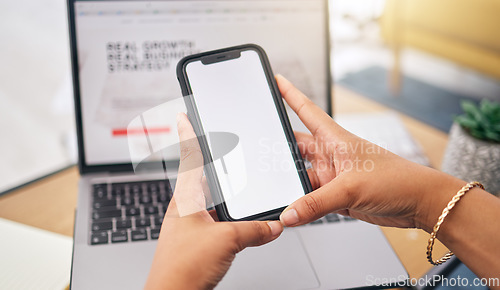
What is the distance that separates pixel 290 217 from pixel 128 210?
0.33m

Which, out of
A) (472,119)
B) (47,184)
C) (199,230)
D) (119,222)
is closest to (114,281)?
(119,222)

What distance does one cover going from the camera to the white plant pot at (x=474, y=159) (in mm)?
726

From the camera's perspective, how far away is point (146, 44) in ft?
2.57

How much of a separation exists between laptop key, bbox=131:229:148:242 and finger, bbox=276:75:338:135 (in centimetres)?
31

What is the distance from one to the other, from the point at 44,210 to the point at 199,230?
45 centimetres

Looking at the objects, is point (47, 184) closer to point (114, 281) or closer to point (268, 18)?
point (114, 281)

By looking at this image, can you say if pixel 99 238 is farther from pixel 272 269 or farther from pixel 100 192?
pixel 272 269

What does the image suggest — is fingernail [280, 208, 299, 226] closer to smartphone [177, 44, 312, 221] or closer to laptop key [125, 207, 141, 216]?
smartphone [177, 44, 312, 221]

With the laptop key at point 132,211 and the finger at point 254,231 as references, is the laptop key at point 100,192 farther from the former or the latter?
the finger at point 254,231

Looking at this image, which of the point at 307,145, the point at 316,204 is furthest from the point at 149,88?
the point at 316,204

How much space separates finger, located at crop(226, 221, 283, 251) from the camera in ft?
1.54

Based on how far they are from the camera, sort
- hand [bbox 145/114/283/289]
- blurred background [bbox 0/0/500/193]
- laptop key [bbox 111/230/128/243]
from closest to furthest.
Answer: hand [bbox 145/114/283/289] < laptop key [bbox 111/230/128/243] < blurred background [bbox 0/0/500/193]

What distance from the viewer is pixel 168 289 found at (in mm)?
438

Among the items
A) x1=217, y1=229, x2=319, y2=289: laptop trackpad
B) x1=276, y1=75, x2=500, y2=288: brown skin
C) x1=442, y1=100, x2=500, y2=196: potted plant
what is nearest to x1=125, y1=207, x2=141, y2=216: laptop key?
x1=217, y1=229, x2=319, y2=289: laptop trackpad
